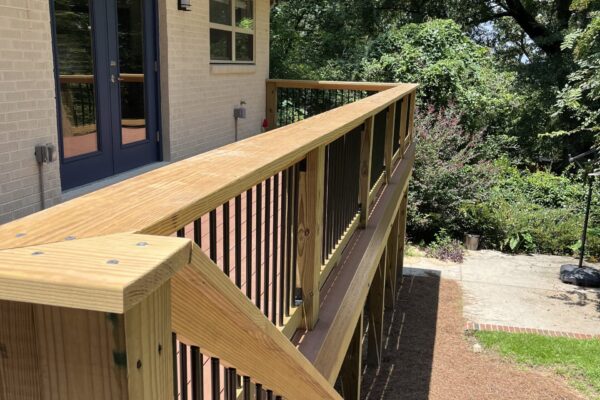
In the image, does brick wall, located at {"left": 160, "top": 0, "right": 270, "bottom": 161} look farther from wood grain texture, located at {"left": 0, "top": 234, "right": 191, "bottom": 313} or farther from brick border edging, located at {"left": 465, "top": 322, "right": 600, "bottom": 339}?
wood grain texture, located at {"left": 0, "top": 234, "right": 191, "bottom": 313}

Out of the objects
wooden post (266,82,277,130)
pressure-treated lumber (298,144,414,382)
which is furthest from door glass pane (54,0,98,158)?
wooden post (266,82,277,130)

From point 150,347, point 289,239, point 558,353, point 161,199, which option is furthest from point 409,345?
point 150,347

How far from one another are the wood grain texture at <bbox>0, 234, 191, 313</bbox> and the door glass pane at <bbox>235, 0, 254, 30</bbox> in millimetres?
8516

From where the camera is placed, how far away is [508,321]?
7812mm

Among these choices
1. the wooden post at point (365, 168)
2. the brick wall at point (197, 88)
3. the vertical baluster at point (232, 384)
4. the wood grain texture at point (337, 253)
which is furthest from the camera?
the brick wall at point (197, 88)

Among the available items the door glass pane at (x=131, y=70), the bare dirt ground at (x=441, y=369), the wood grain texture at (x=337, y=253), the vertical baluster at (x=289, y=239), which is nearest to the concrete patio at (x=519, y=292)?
the bare dirt ground at (x=441, y=369)

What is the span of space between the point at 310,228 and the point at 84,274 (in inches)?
77.1

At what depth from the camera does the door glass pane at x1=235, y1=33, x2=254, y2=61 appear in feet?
29.5

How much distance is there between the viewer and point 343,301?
126 inches

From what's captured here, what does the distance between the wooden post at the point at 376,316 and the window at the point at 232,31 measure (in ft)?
12.2

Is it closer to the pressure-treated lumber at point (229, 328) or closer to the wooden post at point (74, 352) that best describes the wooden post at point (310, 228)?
the pressure-treated lumber at point (229, 328)

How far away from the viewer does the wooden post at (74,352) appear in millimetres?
779

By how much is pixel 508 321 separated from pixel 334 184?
5369 mm

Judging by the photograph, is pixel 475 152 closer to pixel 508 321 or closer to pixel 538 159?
pixel 538 159
